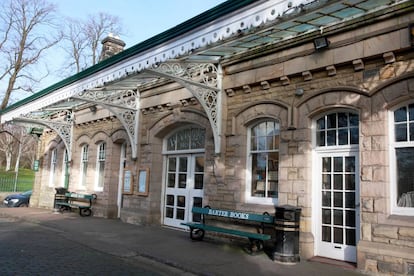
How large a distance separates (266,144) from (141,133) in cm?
503

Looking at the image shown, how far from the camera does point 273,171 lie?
28.0ft

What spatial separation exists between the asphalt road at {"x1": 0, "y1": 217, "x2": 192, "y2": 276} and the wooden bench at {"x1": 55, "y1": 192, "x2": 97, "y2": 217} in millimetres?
4715

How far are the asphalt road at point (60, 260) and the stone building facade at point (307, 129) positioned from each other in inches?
112

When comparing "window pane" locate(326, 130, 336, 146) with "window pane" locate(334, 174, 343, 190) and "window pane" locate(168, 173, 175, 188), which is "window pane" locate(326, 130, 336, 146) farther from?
"window pane" locate(168, 173, 175, 188)

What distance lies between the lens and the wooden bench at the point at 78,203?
14.1 metres

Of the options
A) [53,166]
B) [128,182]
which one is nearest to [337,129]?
[128,182]

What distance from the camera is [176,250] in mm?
7973

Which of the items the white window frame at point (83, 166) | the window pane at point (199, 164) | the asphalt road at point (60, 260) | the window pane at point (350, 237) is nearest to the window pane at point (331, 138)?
the window pane at point (350, 237)

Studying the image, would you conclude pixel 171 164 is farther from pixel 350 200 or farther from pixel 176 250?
pixel 350 200

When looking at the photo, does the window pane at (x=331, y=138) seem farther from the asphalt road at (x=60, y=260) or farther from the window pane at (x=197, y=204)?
the window pane at (x=197, y=204)

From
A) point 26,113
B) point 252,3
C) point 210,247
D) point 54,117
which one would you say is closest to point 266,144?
point 210,247

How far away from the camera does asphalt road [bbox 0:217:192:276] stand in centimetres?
624

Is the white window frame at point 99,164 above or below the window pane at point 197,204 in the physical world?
above

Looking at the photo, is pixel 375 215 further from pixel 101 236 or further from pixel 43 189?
pixel 43 189
